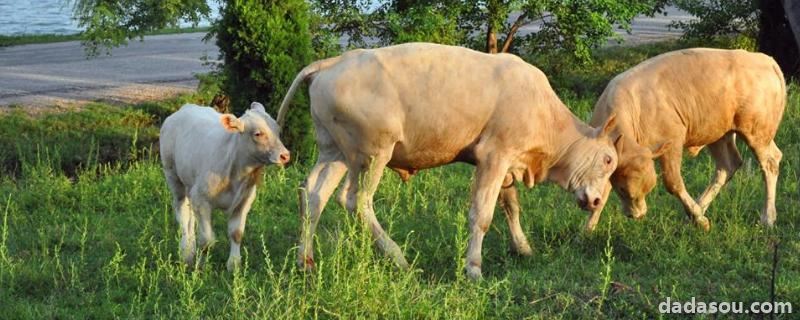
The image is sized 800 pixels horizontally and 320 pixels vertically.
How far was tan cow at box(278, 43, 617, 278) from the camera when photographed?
291 inches

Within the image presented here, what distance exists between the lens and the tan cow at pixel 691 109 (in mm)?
8547

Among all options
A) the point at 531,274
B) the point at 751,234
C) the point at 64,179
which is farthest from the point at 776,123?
the point at 64,179

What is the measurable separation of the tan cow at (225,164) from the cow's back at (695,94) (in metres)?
2.71

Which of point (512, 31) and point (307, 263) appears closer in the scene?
point (307, 263)

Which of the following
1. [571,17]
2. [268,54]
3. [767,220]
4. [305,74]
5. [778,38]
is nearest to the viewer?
[305,74]

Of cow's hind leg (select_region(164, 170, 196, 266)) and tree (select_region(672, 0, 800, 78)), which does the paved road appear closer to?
tree (select_region(672, 0, 800, 78))

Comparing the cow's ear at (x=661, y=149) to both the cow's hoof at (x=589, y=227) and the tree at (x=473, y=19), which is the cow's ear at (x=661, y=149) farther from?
the tree at (x=473, y=19)

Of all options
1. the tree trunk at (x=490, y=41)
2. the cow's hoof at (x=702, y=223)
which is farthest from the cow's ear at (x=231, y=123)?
the tree trunk at (x=490, y=41)

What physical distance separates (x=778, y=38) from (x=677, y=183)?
7.10 metres

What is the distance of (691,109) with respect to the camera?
8703 millimetres

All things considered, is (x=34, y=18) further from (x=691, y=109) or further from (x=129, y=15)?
(x=691, y=109)

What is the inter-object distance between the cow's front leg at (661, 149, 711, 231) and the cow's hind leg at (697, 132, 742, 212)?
0.48m

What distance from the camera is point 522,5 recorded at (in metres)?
13.4

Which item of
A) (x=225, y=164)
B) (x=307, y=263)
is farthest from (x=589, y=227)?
(x=225, y=164)
